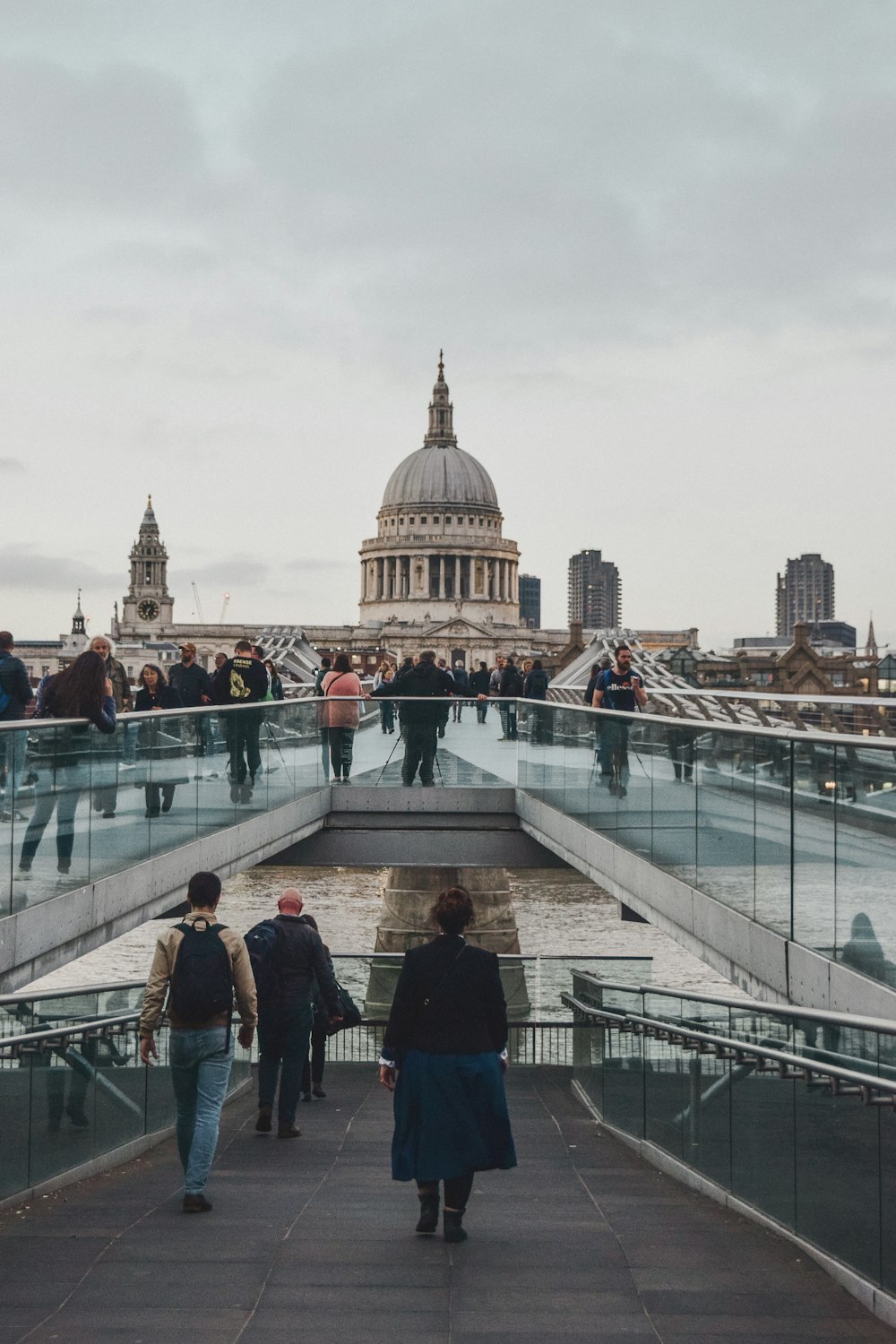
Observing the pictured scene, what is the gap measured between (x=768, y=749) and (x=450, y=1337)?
4.81 meters

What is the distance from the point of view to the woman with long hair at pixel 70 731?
1040 cm

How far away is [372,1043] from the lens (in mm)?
19109

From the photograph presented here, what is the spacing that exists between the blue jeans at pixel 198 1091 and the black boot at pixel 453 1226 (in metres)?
1.41

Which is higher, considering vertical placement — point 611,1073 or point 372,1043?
point 611,1073

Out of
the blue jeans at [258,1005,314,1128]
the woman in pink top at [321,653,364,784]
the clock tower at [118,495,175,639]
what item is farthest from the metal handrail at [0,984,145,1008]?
the clock tower at [118,495,175,639]

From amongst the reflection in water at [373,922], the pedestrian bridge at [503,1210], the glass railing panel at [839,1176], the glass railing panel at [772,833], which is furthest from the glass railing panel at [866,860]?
the reflection in water at [373,922]

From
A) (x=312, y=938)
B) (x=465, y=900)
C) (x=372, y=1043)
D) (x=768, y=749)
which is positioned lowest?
(x=372, y=1043)

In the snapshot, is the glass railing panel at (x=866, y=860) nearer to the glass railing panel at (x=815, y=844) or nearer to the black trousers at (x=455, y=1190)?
the glass railing panel at (x=815, y=844)

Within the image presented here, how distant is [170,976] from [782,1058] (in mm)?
3142

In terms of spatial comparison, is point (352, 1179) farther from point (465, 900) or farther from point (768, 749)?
point (768, 749)

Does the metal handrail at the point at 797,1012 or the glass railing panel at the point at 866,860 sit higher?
the glass railing panel at the point at 866,860

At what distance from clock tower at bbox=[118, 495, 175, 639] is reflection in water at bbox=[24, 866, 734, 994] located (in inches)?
4426

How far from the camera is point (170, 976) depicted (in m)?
8.30

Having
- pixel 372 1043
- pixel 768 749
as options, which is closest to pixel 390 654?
pixel 372 1043
